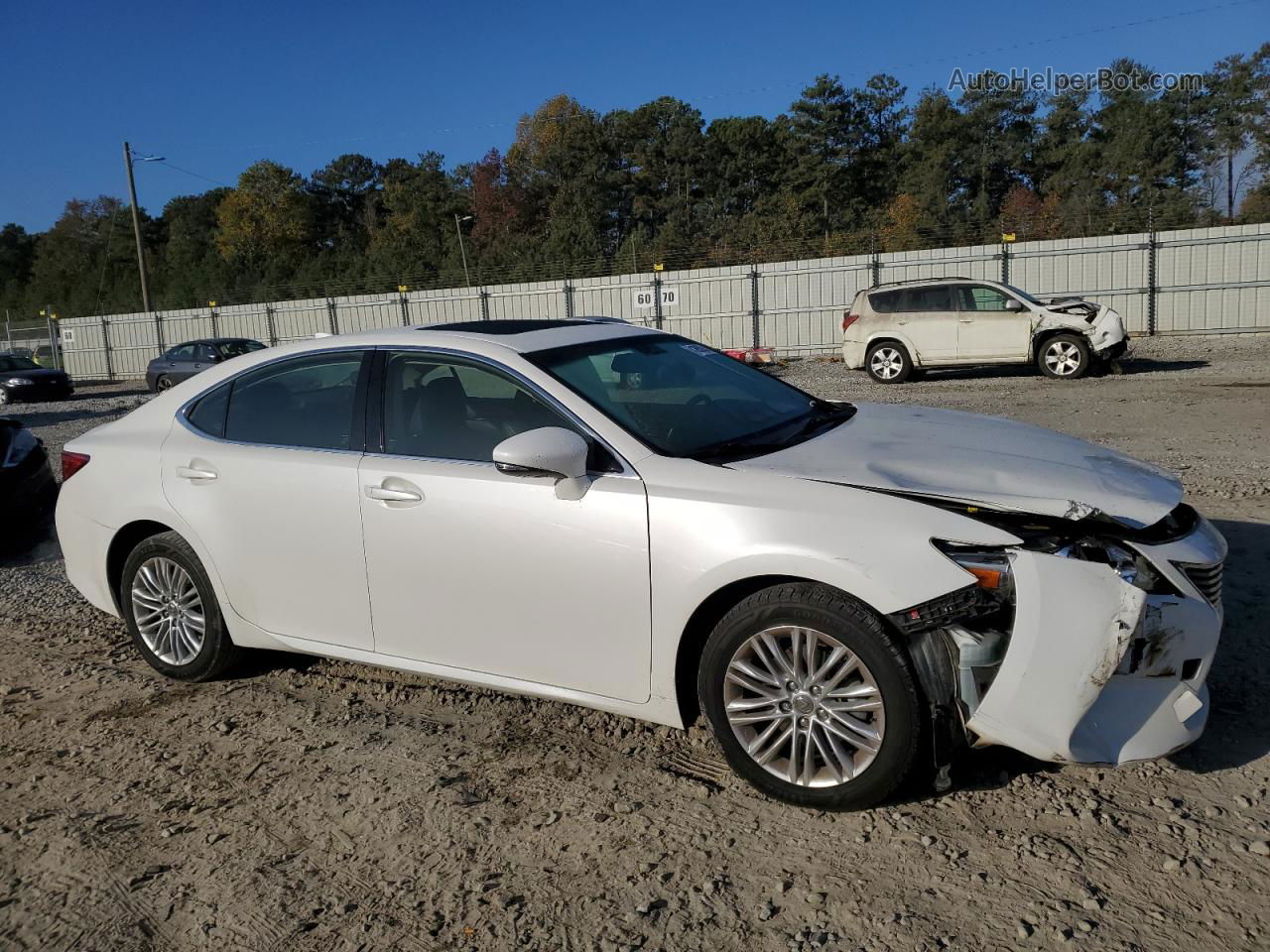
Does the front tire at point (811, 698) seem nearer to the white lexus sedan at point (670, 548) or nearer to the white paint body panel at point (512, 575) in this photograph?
the white lexus sedan at point (670, 548)

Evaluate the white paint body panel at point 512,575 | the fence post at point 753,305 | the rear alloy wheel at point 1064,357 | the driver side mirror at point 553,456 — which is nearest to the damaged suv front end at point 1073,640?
the white paint body panel at point 512,575

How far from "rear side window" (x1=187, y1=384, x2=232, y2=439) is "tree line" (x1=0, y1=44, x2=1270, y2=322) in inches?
896

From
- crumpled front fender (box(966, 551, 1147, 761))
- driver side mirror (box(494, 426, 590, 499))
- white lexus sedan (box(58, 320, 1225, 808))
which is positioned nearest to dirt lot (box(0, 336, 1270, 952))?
white lexus sedan (box(58, 320, 1225, 808))

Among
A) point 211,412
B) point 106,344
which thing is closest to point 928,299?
point 211,412

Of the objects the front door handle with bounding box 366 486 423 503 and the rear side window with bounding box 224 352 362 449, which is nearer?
the front door handle with bounding box 366 486 423 503

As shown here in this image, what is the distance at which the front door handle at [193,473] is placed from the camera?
4.39m

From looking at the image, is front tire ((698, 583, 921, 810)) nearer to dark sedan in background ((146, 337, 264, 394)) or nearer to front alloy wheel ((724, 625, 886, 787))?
front alloy wheel ((724, 625, 886, 787))

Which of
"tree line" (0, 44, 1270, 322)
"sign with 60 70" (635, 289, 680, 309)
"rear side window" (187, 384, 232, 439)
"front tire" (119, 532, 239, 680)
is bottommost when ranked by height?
"front tire" (119, 532, 239, 680)

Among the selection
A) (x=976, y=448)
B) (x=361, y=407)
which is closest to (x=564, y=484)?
(x=361, y=407)

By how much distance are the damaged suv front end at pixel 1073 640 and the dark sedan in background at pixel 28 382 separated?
2852 centimetres

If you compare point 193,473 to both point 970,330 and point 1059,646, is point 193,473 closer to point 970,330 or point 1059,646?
point 1059,646

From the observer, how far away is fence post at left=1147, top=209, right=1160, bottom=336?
2302 centimetres

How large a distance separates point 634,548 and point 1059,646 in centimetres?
132

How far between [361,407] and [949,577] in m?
2.44
